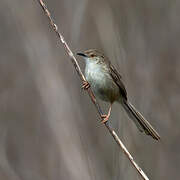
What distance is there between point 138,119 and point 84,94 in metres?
1.41

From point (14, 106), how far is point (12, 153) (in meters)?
0.60

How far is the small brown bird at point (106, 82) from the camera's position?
5.02m

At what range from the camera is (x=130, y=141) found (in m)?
4.94

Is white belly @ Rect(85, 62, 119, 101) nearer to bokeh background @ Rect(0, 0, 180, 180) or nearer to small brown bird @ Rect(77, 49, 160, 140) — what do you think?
small brown bird @ Rect(77, 49, 160, 140)

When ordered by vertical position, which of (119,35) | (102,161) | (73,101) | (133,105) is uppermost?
(119,35)

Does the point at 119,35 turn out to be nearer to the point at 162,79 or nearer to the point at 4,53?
the point at 162,79

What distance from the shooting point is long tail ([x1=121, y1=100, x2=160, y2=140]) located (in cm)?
473

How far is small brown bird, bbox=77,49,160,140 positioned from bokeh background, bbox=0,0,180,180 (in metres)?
0.10

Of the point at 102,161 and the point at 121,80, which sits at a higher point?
the point at 121,80

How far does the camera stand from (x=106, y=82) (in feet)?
17.0

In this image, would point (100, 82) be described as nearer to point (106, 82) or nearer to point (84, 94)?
point (106, 82)

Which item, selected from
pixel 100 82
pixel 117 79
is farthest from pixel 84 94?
pixel 100 82

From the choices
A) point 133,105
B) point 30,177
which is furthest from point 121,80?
point 30,177

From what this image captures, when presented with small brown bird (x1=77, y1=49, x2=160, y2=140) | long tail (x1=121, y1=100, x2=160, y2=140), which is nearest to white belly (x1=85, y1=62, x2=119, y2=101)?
small brown bird (x1=77, y1=49, x2=160, y2=140)
